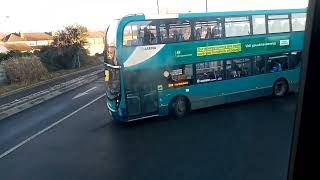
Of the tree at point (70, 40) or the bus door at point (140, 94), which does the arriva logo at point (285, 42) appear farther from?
the tree at point (70, 40)

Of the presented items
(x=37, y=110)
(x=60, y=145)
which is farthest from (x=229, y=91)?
(x=37, y=110)

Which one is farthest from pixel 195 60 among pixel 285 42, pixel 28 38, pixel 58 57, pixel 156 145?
pixel 28 38

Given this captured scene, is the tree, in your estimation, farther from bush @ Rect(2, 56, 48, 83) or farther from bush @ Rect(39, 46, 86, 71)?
bush @ Rect(2, 56, 48, 83)

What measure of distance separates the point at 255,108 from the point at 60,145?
7.82 m

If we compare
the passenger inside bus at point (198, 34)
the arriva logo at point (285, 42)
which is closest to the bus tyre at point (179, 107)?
the passenger inside bus at point (198, 34)

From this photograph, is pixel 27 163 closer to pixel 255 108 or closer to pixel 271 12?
pixel 255 108

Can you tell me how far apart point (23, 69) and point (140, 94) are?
1870cm

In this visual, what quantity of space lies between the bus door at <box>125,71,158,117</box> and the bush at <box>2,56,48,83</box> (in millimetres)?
18037

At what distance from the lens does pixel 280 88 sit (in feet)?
53.5

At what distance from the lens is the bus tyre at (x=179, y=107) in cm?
1358

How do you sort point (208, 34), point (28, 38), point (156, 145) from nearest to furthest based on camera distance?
point (156, 145) < point (208, 34) < point (28, 38)

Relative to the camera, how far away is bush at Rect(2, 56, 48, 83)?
27.4 metres

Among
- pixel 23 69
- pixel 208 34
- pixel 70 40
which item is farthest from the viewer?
pixel 70 40

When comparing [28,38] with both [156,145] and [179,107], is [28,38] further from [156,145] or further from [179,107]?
[156,145]
